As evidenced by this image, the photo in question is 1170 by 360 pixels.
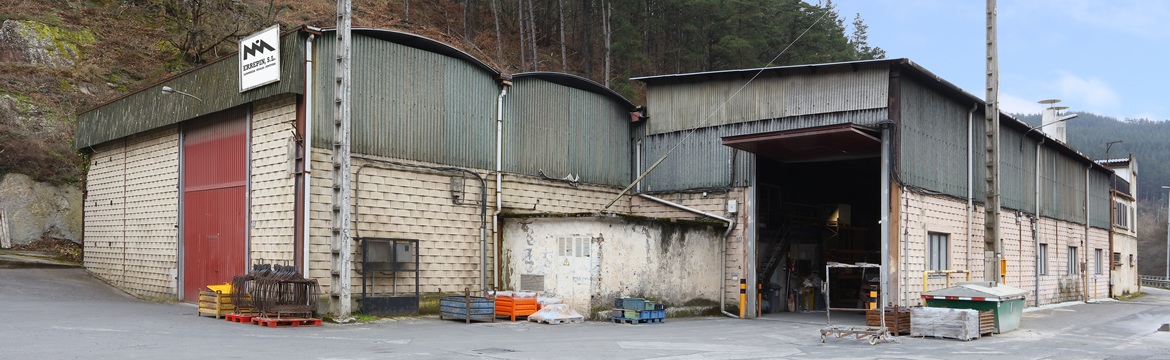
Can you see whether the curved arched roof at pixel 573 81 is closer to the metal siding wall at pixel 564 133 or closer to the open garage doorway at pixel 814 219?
the metal siding wall at pixel 564 133

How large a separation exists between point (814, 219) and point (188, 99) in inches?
828

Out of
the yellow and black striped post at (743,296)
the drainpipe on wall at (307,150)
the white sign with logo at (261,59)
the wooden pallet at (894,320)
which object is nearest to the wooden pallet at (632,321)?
the yellow and black striped post at (743,296)

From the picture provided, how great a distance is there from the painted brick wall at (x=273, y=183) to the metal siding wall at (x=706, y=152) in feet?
38.2

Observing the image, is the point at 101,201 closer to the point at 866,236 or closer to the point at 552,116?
the point at 552,116

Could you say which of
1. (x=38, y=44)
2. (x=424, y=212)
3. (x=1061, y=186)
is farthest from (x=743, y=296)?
(x=38, y=44)

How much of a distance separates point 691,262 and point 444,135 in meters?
7.69

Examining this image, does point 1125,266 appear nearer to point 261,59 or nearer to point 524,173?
point 524,173

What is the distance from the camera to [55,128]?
3231cm

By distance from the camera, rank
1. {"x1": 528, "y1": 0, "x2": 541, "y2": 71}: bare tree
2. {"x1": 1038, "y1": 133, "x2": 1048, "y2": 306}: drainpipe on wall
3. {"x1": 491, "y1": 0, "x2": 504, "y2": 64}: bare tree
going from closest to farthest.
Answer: {"x1": 1038, "y1": 133, "x2": 1048, "y2": 306}: drainpipe on wall → {"x1": 528, "y1": 0, "x2": 541, "y2": 71}: bare tree → {"x1": 491, "y1": 0, "x2": 504, "y2": 64}: bare tree

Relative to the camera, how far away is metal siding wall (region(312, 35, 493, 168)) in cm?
1827

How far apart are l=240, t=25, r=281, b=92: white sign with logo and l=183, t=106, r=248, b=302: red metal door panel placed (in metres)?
1.31

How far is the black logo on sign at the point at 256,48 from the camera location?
727 inches

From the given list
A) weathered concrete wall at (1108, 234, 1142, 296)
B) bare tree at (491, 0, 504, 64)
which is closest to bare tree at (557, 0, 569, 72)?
bare tree at (491, 0, 504, 64)

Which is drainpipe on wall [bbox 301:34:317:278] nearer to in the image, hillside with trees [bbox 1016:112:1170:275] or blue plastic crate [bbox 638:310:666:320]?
blue plastic crate [bbox 638:310:666:320]
